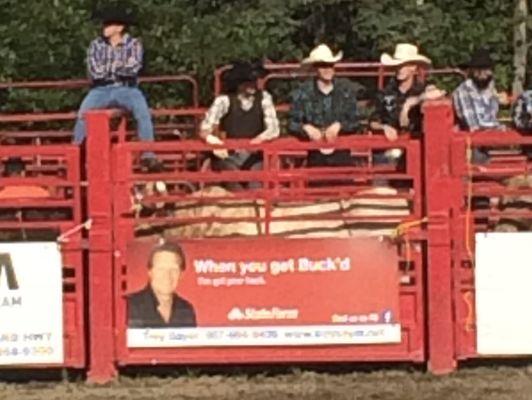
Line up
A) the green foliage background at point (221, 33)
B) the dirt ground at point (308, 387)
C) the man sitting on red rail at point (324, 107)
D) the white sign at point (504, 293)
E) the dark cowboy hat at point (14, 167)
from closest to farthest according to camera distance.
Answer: the dirt ground at point (308, 387), the white sign at point (504, 293), the man sitting on red rail at point (324, 107), the dark cowboy hat at point (14, 167), the green foliage background at point (221, 33)

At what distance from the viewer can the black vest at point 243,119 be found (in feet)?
43.3

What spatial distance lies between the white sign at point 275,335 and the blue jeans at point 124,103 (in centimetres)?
287

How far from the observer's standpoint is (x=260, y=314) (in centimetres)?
1119

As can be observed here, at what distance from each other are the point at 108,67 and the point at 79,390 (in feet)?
12.8

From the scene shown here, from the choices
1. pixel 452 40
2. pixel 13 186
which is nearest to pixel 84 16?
pixel 452 40

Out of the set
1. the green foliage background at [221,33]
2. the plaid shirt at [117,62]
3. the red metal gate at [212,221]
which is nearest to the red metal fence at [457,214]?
the red metal gate at [212,221]

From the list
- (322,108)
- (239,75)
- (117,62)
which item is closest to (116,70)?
(117,62)

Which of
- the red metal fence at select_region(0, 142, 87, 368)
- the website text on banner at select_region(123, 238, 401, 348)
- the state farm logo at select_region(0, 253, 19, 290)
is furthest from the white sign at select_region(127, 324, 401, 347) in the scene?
the state farm logo at select_region(0, 253, 19, 290)

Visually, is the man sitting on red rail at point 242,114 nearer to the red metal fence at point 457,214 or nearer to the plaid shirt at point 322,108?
the plaid shirt at point 322,108

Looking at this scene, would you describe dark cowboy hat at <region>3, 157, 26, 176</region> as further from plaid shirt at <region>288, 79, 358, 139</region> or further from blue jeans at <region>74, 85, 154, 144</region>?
plaid shirt at <region>288, 79, 358, 139</region>

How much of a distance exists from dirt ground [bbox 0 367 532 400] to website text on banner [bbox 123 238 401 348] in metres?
0.27

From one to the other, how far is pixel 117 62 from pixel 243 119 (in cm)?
157

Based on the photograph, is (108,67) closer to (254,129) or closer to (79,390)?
(254,129)

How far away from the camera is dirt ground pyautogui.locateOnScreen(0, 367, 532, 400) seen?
10719mm
